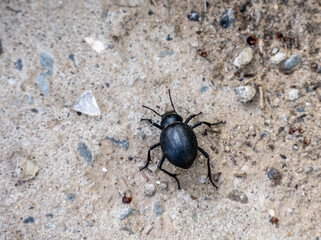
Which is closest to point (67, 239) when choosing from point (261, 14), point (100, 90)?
point (100, 90)

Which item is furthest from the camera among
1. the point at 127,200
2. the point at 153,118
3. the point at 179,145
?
the point at 153,118

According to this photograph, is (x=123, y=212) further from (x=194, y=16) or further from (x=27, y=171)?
(x=194, y=16)

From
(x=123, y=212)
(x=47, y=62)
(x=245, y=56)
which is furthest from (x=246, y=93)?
(x=47, y=62)

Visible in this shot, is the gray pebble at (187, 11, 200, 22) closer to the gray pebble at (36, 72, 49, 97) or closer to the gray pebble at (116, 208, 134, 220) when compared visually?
the gray pebble at (36, 72, 49, 97)

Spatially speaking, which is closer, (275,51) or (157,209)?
(157,209)

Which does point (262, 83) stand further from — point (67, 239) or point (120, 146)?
point (67, 239)

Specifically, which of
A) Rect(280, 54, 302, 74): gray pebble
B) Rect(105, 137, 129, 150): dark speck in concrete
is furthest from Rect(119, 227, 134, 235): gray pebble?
Rect(280, 54, 302, 74): gray pebble

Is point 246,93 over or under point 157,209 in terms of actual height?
over
